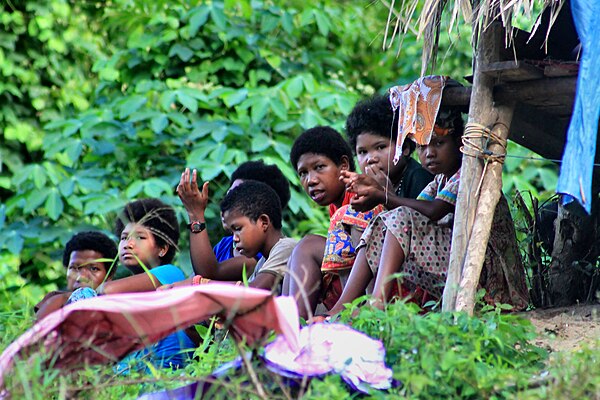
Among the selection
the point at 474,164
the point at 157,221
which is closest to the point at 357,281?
the point at 474,164

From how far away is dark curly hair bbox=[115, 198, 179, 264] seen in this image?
18.0 feet

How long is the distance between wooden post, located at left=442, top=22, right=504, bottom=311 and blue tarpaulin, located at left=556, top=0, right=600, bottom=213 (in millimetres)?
445

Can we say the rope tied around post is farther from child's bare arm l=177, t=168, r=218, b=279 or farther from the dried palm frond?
child's bare arm l=177, t=168, r=218, b=279

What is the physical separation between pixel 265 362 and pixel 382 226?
1271mm

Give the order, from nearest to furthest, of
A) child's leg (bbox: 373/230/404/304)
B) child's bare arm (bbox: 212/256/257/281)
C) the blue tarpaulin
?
the blue tarpaulin
child's leg (bbox: 373/230/404/304)
child's bare arm (bbox: 212/256/257/281)

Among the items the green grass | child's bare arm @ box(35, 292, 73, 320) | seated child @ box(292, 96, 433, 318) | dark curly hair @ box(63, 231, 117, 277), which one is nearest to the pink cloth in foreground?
the green grass

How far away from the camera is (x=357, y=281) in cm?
444

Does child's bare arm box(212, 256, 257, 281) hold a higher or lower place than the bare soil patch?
Answer: higher

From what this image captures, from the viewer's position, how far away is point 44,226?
25.4 ft

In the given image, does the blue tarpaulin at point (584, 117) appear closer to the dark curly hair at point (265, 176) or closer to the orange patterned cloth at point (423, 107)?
the orange patterned cloth at point (423, 107)

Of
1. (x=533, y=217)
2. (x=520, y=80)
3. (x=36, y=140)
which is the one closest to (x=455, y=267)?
(x=520, y=80)

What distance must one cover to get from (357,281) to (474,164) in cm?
77

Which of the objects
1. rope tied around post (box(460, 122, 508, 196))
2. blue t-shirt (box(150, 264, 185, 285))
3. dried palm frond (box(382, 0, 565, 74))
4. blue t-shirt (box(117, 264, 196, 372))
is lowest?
blue t-shirt (box(117, 264, 196, 372))

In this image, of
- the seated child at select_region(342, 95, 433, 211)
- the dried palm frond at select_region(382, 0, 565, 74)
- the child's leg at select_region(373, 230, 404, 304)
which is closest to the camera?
the dried palm frond at select_region(382, 0, 565, 74)
